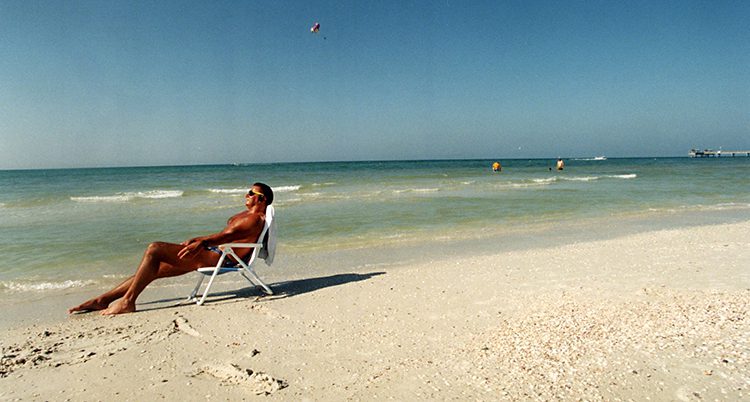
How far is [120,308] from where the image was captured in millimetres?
5051

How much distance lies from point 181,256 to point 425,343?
3043 mm

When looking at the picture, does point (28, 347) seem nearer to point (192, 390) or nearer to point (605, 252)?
point (192, 390)

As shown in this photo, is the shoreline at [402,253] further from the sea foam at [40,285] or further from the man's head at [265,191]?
the man's head at [265,191]

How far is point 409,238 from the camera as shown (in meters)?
9.95

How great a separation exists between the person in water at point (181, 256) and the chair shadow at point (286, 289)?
28cm

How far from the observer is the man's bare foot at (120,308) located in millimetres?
5031

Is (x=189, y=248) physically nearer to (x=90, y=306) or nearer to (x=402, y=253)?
(x=90, y=306)

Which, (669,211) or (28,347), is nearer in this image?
(28,347)

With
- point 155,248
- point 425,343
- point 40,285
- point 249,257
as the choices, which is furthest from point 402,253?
point 40,285

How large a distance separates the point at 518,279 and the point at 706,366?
9.18 feet

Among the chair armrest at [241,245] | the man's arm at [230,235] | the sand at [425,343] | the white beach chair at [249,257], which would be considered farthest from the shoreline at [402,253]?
the chair armrest at [241,245]

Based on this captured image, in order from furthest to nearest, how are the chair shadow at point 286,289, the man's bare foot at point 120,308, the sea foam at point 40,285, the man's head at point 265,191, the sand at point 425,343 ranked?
the sea foam at point 40,285
the man's head at point 265,191
the chair shadow at point 286,289
the man's bare foot at point 120,308
the sand at point 425,343

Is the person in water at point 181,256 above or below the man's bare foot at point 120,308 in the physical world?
above

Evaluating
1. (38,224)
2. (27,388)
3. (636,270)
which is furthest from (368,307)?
(38,224)
